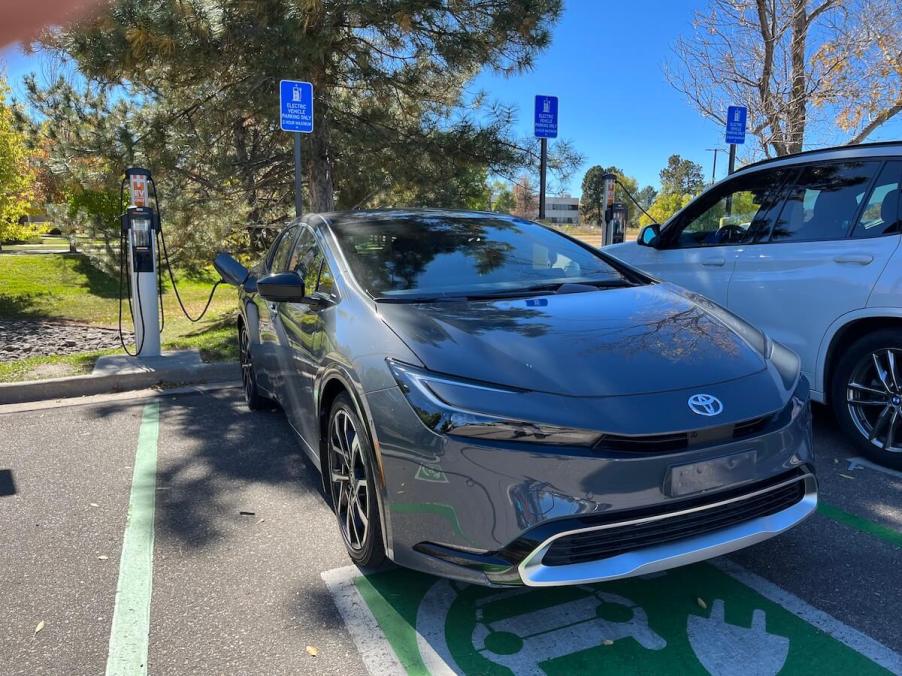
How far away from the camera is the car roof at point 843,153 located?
397cm

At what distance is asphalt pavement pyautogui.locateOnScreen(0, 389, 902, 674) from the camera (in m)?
2.33

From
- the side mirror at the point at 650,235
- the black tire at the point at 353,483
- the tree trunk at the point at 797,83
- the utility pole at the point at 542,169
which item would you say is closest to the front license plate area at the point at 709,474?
the black tire at the point at 353,483

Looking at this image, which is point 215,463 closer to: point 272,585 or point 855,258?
point 272,585

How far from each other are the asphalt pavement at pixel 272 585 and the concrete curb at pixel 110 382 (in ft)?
5.21

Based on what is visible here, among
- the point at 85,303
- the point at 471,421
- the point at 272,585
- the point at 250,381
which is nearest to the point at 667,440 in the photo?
the point at 471,421

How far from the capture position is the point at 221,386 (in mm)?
6027

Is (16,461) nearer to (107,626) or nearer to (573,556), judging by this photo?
(107,626)

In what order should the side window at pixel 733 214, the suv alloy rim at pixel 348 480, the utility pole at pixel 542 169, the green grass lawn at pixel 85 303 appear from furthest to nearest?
the utility pole at pixel 542 169 → the green grass lawn at pixel 85 303 → the side window at pixel 733 214 → the suv alloy rim at pixel 348 480

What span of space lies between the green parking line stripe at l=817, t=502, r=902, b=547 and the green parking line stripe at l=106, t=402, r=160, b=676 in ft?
10.1

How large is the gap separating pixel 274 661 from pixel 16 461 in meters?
2.83

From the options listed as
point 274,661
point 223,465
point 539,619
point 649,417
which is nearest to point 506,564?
point 539,619

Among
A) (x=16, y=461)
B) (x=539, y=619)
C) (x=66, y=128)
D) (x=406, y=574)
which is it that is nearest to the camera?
(x=539, y=619)

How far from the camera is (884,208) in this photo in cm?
387

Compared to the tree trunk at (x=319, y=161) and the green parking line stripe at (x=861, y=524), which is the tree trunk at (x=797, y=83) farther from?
the green parking line stripe at (x=861, y=524)
